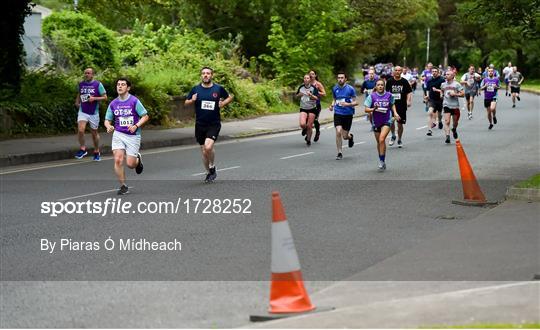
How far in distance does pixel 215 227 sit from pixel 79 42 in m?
23.9

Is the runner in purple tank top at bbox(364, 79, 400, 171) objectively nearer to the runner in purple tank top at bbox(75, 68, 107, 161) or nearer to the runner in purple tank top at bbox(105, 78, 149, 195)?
the runner in purple tank top at bbox(105, 78, 149, 195)

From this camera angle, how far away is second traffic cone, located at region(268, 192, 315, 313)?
27.3 ft

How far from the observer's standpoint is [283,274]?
27.3ft

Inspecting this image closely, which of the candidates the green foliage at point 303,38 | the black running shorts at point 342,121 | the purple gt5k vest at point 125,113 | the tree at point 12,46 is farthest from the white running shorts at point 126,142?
the green foliage at point 303,38

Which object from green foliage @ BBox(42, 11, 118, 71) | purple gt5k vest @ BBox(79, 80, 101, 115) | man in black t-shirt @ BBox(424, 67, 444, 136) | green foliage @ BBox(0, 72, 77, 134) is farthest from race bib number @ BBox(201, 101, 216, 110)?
green foliage @ BBox(42, 11, 118, 71)

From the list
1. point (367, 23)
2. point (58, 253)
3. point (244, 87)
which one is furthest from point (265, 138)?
point (367, 23)

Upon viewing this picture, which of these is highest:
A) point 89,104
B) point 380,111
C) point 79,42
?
point 79,42

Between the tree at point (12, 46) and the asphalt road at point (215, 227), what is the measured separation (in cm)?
607

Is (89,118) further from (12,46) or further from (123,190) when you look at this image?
(123,190)

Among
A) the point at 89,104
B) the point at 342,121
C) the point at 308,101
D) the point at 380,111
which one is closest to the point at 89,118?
the point at 89,104

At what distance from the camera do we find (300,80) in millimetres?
51000

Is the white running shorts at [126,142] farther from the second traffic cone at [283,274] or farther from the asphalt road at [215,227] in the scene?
the second traffic cone at [283,274]

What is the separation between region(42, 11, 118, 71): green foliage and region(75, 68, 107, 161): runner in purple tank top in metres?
11.0

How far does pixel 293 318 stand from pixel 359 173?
40.8 ft
